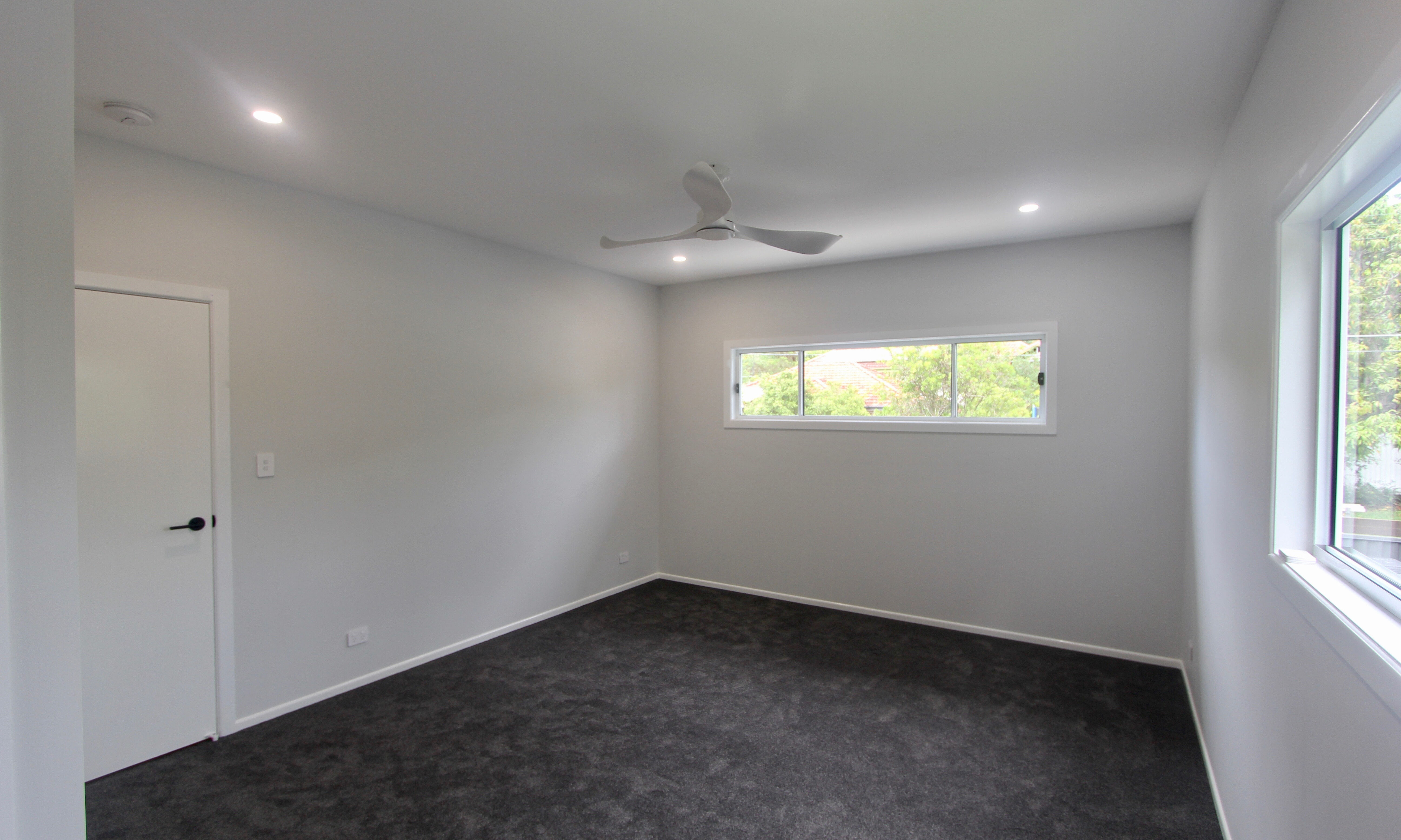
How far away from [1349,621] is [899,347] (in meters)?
3.49

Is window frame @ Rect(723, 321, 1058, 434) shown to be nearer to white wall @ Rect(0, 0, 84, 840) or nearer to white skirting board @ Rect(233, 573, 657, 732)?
white skirting board @ Rect(233, 573, 657, 732)

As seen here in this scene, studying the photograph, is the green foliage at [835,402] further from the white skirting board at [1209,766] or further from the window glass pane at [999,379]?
the white skirting board at [1209,766]

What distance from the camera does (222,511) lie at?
2.79 meters

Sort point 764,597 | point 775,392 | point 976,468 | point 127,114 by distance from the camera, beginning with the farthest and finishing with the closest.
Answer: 1. point 775,392
2. point 764,597
3. point 976,468
4. point 127,114

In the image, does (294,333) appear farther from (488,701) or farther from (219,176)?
(488,701)

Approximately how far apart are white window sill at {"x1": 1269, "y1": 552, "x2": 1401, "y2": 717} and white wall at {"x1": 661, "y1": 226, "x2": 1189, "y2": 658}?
241 cm

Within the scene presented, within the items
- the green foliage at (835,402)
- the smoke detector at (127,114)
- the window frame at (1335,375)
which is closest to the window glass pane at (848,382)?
the green foliage at (835,402)

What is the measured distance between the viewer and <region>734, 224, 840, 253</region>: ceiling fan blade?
272cm

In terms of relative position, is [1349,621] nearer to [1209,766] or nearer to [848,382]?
[1209,766]

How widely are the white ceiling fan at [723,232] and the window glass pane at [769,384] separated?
6.92ft

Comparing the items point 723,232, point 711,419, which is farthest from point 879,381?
point 723,232

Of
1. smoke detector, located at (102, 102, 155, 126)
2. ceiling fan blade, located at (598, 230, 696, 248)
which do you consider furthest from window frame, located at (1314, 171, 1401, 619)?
smoke detector, located at (102, 102, 155, 126)

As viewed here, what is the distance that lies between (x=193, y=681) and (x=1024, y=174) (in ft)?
14.0

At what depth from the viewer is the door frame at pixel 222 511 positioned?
2768 millimetres
